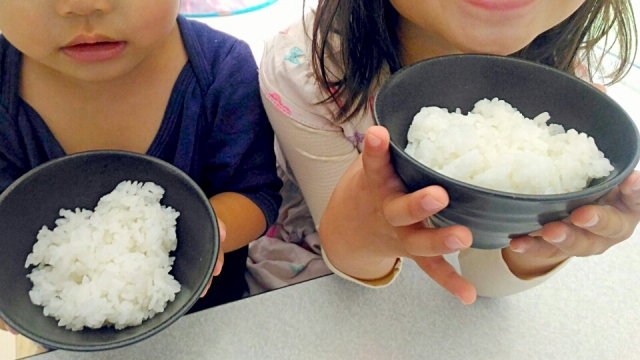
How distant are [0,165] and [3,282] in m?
0.30

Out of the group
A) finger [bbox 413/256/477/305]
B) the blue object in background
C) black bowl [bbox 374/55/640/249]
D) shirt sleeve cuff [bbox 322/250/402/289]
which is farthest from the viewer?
the blue object in background

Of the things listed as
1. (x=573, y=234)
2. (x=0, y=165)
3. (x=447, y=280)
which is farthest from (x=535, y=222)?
(x=0, y=165)

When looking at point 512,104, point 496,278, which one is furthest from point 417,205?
point 496,278

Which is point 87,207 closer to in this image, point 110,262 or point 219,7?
point 110,262

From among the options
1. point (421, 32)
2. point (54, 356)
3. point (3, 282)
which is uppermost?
point (421, 32)

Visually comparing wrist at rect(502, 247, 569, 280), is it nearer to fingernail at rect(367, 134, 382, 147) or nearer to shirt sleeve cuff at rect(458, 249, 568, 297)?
shirt sleeve cuff at rect(458, 249, 568, 297)

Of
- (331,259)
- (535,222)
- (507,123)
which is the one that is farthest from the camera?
(331,259)

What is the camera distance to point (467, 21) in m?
0.66

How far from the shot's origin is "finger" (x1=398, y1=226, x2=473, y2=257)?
1.70ft

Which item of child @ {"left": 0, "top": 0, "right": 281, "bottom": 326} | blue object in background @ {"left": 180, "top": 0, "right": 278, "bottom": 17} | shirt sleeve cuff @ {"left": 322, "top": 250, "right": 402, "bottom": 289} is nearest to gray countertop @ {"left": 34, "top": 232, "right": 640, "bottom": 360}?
shirt sleeve cuff @ {"left": 322, "top": 250, "right": 402, "bottom": 289}

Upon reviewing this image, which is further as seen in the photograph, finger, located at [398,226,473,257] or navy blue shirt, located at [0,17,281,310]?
navy blue shirt, located at [0,17,281,310]

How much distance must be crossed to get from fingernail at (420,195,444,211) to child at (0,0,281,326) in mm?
369

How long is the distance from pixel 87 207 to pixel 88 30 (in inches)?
11.9

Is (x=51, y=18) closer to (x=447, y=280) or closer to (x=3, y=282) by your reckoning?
(x=3, y=282)
